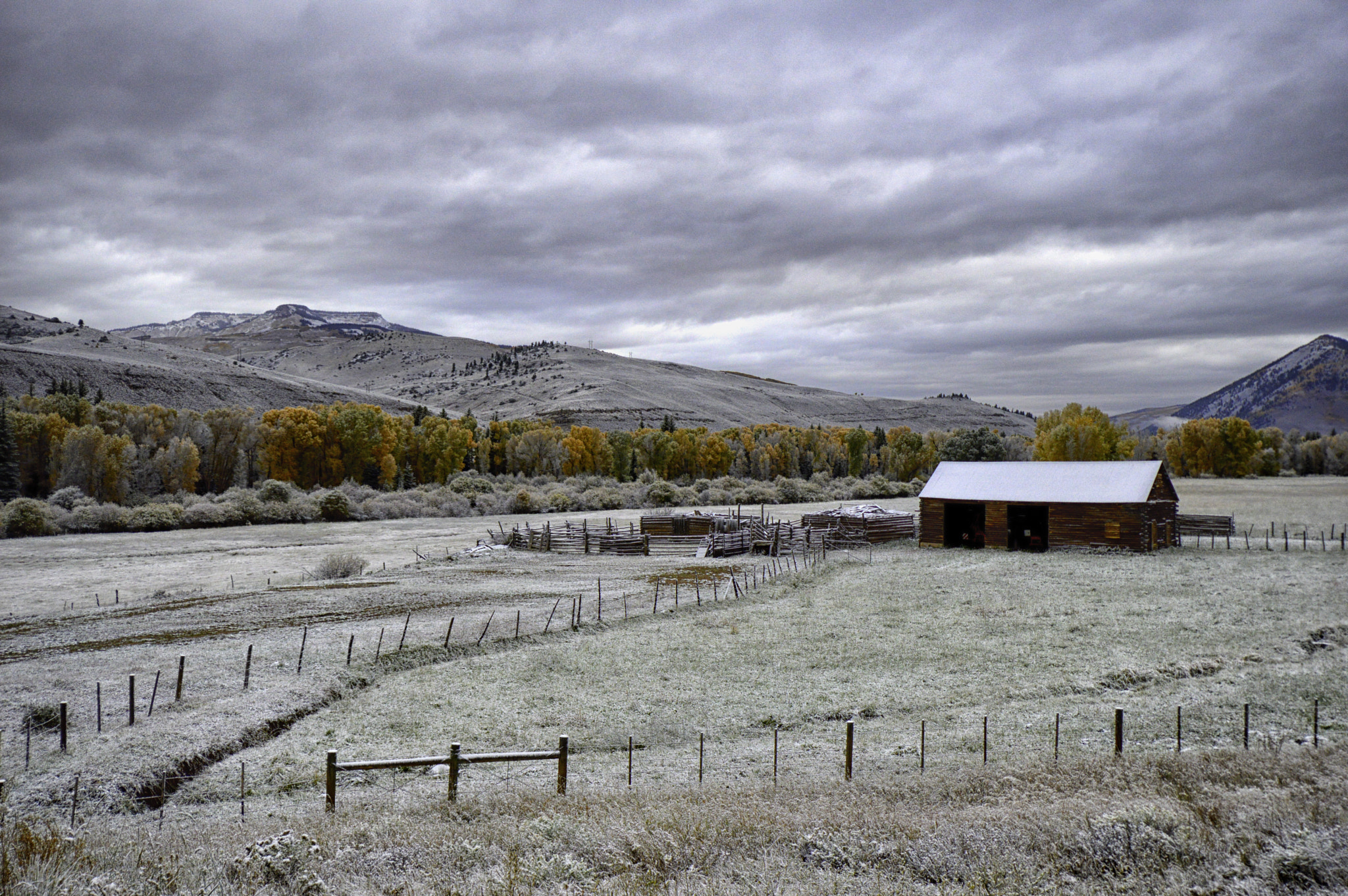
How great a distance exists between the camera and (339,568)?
1550 inches

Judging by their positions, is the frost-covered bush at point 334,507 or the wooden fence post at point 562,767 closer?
the wooden fence post at point 562,767

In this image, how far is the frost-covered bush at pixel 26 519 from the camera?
183 feet

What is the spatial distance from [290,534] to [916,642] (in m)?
52.2

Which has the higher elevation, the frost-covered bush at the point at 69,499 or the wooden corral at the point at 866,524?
the frost-covered bush at the point at 69,499

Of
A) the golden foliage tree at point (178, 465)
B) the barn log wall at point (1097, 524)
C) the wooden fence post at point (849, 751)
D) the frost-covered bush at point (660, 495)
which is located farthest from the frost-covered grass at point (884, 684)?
the golden foliage tree at point (178, 465)

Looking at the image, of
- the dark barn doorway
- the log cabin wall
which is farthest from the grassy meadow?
the log cabin wall

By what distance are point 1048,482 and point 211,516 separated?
208 ft

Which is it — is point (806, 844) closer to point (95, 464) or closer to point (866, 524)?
point (866, 524)

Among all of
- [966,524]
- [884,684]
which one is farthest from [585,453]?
[884,684]

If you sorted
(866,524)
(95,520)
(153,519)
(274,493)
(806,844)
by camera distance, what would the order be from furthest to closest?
(274,493)
(153,519)
(95,520)
(866,524)
(806,844)

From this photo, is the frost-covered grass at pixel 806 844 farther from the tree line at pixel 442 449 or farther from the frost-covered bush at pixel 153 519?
the tree line at pixel 442 449

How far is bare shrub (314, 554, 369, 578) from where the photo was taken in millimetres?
38944

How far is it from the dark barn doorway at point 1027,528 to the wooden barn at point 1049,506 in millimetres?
39

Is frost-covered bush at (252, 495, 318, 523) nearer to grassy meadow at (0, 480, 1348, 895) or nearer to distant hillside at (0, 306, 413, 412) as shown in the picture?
grassy meadow at (0, 480, 1348, 895)
